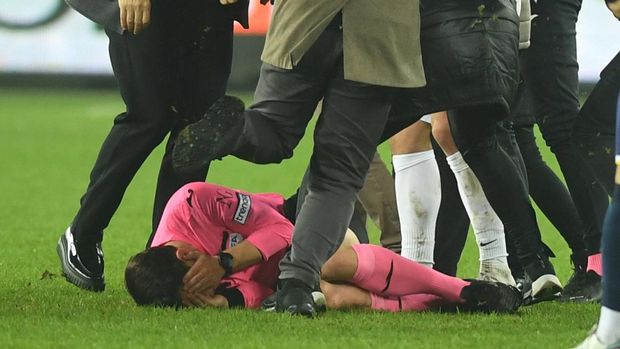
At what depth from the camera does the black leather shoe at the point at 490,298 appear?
4.64 m

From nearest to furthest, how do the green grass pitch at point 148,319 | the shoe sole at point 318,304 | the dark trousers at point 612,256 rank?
the dark trousers at point 612,256 → the green grass pitch at point 148,319 → the shoe sole at point 318,304

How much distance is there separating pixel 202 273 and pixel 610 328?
1505mm

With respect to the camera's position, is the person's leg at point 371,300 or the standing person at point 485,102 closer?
the standing person at point 485,102

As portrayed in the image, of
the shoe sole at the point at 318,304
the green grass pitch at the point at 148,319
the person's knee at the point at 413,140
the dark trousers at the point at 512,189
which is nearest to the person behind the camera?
the green grass pitch at the point at 148,319

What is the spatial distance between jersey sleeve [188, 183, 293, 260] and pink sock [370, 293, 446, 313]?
0.38 m

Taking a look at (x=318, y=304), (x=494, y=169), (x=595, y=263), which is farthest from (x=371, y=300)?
(x=595, y=263)

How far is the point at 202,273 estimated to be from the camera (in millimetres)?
4625

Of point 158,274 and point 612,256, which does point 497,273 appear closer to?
point 158,274

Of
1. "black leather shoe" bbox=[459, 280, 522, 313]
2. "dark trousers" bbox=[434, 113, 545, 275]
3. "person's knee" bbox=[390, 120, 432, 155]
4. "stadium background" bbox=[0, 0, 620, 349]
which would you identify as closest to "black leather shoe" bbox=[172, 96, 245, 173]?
"stadium background" bbox=[0, 0, 620, 349]

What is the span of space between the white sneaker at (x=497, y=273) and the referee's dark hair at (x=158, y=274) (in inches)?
42.7

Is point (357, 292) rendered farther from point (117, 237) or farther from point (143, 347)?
point (117, 237)

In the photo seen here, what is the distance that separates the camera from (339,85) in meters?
4.45

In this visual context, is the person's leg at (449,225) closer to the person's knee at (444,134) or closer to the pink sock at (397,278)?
the person's knee at (444,134)

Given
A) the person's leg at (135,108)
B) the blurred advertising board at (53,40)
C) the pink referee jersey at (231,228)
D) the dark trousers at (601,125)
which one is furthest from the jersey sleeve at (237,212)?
the blurred advertising board at (53,40)
